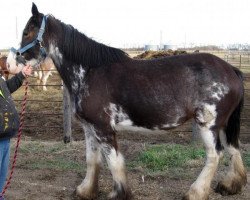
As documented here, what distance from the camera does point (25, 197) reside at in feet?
15.7

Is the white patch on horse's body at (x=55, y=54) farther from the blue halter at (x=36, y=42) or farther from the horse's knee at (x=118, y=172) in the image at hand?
the horse's knee at (x=118, y=172)

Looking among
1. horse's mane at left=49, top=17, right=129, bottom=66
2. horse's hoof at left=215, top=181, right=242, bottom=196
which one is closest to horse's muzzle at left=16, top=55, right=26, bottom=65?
horse's mane at left=49, top=17, right=129, bottom=66

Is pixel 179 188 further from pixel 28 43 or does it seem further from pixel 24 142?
pixel 24 142

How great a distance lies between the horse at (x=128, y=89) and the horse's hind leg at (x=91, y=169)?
0.87 ft

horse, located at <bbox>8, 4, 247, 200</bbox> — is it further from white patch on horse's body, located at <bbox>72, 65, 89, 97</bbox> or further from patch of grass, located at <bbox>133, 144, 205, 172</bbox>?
patch of grass, located at <bbox>133, 144, 205, 172</bbox>

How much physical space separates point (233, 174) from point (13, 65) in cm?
311

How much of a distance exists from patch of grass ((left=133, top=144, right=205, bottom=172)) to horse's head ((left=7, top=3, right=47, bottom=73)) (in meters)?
2.60

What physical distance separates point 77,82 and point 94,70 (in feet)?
0.85

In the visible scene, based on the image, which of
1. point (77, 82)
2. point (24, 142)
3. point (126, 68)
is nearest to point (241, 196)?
point (126, 68)

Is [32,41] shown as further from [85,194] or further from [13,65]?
[85,194]

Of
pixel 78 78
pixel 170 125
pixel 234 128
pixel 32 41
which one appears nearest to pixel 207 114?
pixel 170 125

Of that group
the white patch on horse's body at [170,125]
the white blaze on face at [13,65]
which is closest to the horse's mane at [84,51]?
the white blaze on face at [13,65]

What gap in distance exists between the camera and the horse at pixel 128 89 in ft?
14.7

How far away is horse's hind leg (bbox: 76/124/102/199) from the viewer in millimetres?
4855
